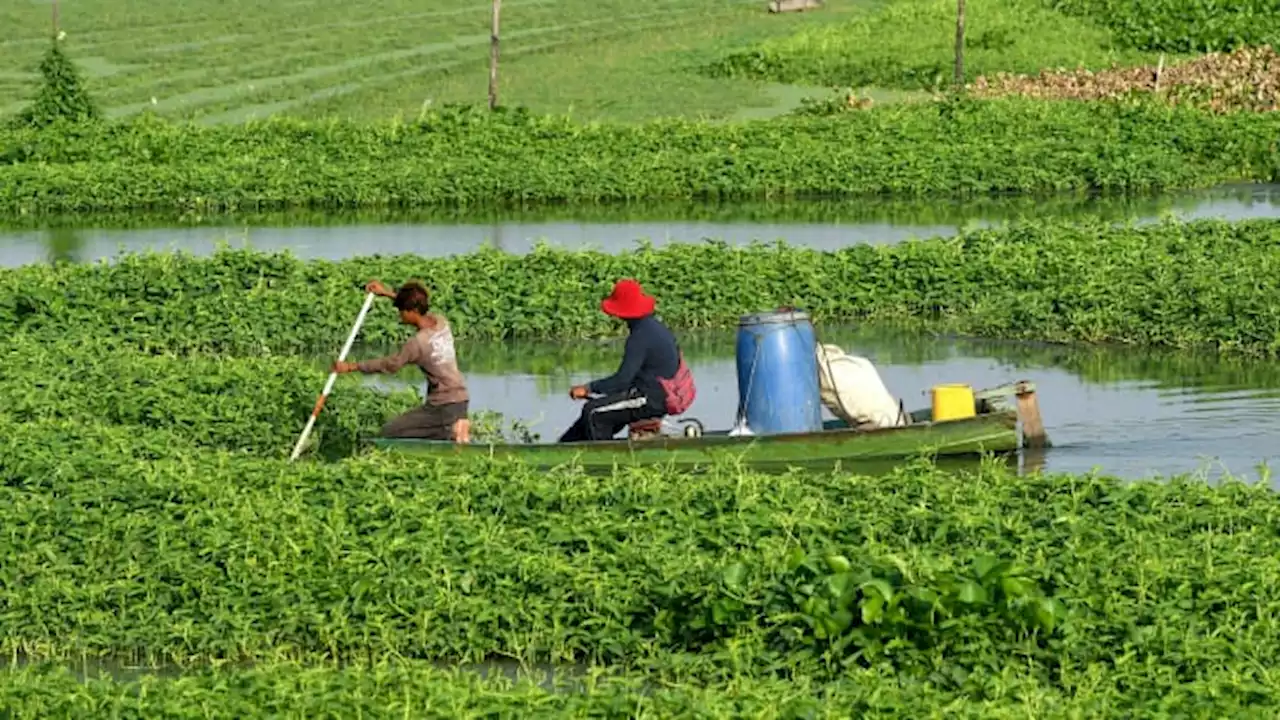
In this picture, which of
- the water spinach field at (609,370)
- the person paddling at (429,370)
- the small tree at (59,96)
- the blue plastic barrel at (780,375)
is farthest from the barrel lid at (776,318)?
the small tree at (59,96)

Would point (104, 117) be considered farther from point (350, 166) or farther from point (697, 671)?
point (697, 671)

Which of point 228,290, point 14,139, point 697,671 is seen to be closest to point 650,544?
point 697,671

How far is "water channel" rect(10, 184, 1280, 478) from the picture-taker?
1742 cm

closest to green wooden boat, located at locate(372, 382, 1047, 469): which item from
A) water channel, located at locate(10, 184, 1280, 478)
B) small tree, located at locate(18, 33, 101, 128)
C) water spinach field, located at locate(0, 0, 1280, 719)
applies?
water spinach field, located at locate(0, 0, 1280, 719)

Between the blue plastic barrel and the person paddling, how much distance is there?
1899 millimetres

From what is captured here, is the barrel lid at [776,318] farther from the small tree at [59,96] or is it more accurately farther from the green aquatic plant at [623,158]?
the small tree at [59,96]

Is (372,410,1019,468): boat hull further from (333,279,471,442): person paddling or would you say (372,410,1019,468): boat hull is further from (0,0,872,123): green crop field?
(0,0,872,123): green crop field

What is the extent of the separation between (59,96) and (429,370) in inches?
735

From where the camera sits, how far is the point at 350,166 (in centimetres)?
3123

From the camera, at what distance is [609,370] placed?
2047cm

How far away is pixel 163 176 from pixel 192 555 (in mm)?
17675

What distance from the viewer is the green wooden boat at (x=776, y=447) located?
52.7 ft

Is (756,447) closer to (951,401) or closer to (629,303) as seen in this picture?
(629,303)

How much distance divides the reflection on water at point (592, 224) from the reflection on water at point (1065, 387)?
499 cm
